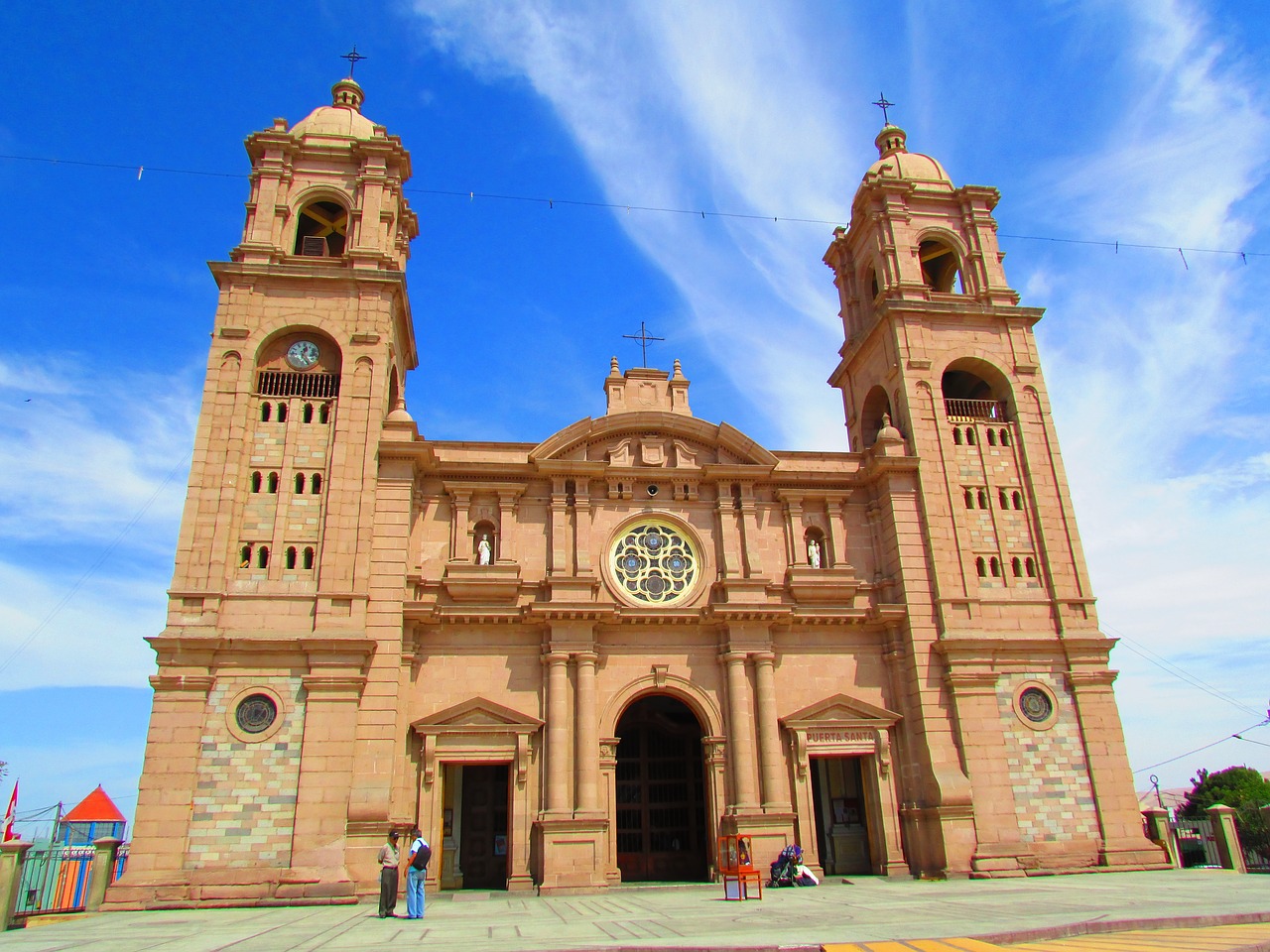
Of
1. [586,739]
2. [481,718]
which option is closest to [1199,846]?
[586,739]

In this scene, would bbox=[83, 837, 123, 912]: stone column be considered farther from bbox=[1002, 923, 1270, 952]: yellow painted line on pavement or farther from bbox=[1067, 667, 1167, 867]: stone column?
bbox=[1067, 667, 1167, 867]: stone column

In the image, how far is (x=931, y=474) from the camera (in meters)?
31.9

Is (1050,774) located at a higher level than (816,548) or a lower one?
lower

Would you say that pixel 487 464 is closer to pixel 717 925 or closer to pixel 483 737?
pixel 483 737

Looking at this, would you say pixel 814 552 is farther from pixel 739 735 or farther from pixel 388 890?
pixel 388 890

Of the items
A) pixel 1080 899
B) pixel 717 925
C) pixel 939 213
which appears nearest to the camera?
pixel 717 925

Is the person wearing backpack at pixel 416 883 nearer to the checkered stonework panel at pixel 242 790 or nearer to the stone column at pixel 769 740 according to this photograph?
the checkered stonework panel at pixel 242 790

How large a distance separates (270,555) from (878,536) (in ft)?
68.4

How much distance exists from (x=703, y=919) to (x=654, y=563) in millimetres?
15505

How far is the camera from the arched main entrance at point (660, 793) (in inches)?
1164

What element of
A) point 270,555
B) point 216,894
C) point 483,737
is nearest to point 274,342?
point 270,555

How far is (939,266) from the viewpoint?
40500mm

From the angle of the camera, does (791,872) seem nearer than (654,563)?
Yes

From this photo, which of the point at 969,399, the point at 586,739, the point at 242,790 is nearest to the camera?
the point at 242,790
